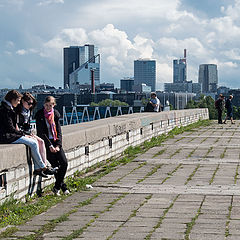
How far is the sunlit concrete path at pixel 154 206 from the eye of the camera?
20.3ft

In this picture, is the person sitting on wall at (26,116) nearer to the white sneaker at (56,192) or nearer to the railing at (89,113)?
the white sneaker at (56,192)

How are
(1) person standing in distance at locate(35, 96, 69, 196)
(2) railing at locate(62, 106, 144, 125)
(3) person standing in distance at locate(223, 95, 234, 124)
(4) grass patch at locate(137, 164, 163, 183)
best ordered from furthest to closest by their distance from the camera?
(2) railing at locate(62, 106, 144, 125) → (3) person standing in distance at locate(223, 95, 234, 124) → (4) grass patch at locate(137, 164, 163, 183) → (1) person standing in distance at locate(35, 96, 69, 196)

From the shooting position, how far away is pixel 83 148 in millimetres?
11070

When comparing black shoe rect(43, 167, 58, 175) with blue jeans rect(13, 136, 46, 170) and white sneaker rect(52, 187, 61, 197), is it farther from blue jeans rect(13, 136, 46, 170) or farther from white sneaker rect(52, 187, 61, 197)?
white sneaker rect(52, 187, 61, 197)

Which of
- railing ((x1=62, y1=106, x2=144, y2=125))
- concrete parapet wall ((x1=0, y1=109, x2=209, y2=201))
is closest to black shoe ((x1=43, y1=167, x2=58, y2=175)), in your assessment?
concrete parapet wall ((x1=0, y1=109, x2=209, y2=201))

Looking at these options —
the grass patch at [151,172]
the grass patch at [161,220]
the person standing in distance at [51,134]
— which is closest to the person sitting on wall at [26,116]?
the person standing in distance at [51,134]

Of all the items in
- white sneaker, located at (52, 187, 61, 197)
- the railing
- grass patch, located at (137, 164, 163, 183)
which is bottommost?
the railing

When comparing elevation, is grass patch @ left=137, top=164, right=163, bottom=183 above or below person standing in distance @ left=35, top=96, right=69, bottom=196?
below

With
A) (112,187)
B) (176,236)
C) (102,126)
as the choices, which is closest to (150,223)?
(176,236)

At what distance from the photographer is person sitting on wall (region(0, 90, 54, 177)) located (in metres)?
8.08

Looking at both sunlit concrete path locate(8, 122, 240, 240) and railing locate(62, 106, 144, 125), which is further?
railing locate(62, 106, 144, 125)

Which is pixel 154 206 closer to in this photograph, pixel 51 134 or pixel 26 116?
pixel 51 134

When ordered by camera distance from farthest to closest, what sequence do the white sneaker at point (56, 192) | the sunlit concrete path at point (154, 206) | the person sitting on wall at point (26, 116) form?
the white sneaker at point (56, 192), the person sitting on wall at point (26, 116), the sunlit concrete path at point (154, 206)

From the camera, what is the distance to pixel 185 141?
60.3ft
